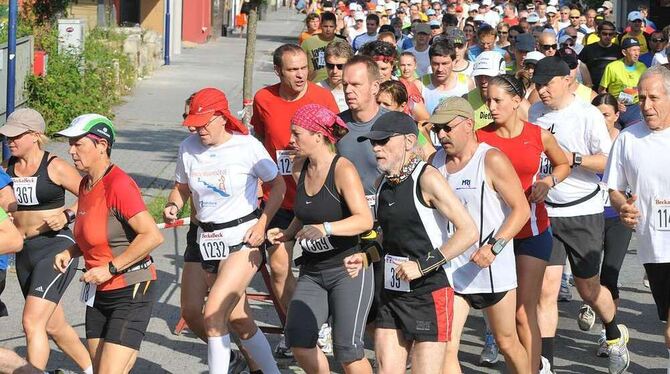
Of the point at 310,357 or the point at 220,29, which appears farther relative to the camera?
the point at 220,29

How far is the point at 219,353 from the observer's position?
7.52 metres

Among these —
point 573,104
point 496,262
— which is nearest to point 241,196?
point 496,262

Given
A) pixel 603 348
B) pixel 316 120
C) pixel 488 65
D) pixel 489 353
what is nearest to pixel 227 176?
pixel 316 120

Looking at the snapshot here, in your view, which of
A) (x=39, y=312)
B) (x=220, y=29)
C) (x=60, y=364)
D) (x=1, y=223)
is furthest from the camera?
(x=220, y=29)

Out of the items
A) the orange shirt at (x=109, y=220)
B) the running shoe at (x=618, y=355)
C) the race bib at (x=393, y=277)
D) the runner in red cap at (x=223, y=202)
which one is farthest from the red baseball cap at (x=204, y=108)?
the running shoe at (x=618, y=355)

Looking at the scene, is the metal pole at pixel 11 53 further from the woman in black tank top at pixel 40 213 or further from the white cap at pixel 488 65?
the white cap at pixel 488 65

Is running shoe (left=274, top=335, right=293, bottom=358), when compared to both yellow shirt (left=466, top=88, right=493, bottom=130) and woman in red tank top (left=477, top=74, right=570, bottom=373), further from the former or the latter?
yellow shirt (left=466, top=88, right=493, bottom=130)

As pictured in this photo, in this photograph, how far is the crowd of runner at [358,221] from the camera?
6.66 meters

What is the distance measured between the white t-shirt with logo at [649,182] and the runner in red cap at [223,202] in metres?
1.97

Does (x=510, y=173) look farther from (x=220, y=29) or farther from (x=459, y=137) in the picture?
(x=220, y=29)

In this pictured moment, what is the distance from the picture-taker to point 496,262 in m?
7.21

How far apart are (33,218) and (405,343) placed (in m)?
2.54

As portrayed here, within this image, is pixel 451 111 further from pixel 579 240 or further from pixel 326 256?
pixel 579 240

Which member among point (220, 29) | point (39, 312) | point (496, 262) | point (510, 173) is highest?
point (510, 173)
